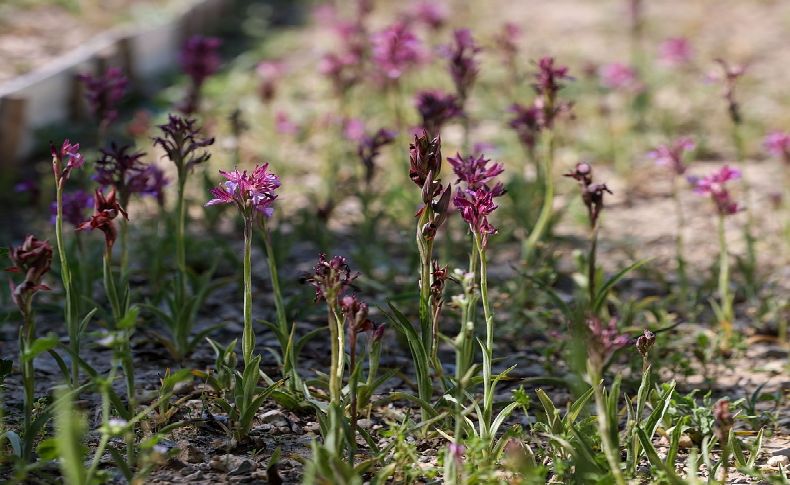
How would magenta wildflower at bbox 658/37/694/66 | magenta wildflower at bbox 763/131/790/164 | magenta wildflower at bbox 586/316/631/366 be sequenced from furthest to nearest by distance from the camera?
magenta wildflower at bbox 658/37/694/66 < magenta wildflower at bbox 763/131/790/164 < magenta wildflower at bbox 586/316/631/366

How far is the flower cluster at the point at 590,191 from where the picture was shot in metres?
2.52

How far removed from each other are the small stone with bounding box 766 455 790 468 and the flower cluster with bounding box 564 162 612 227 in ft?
2.86

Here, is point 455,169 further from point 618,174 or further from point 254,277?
point 618,174

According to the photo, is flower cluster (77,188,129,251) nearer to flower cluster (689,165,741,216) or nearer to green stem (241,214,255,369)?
green stem (241,214,255,369)

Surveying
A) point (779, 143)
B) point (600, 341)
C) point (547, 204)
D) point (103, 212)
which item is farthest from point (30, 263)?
point (779, 143)

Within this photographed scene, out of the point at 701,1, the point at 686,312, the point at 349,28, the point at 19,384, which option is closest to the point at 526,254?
the point at 686,312

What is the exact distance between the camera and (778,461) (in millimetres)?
2725

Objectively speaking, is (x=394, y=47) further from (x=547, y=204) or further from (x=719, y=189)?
(x=719, y=189)

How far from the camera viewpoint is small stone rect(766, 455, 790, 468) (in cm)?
272

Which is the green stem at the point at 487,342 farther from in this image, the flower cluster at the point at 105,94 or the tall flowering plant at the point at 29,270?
the flower cluster at the point at 105,94

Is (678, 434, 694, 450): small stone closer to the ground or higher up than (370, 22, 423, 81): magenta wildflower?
closer to the ground

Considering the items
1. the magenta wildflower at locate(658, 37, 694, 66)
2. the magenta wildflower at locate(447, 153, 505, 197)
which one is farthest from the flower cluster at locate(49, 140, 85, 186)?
the magenta wildflower at locate(658, 37, 694, 66)

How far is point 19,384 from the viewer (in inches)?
122

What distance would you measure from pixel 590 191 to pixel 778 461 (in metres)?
0.97
